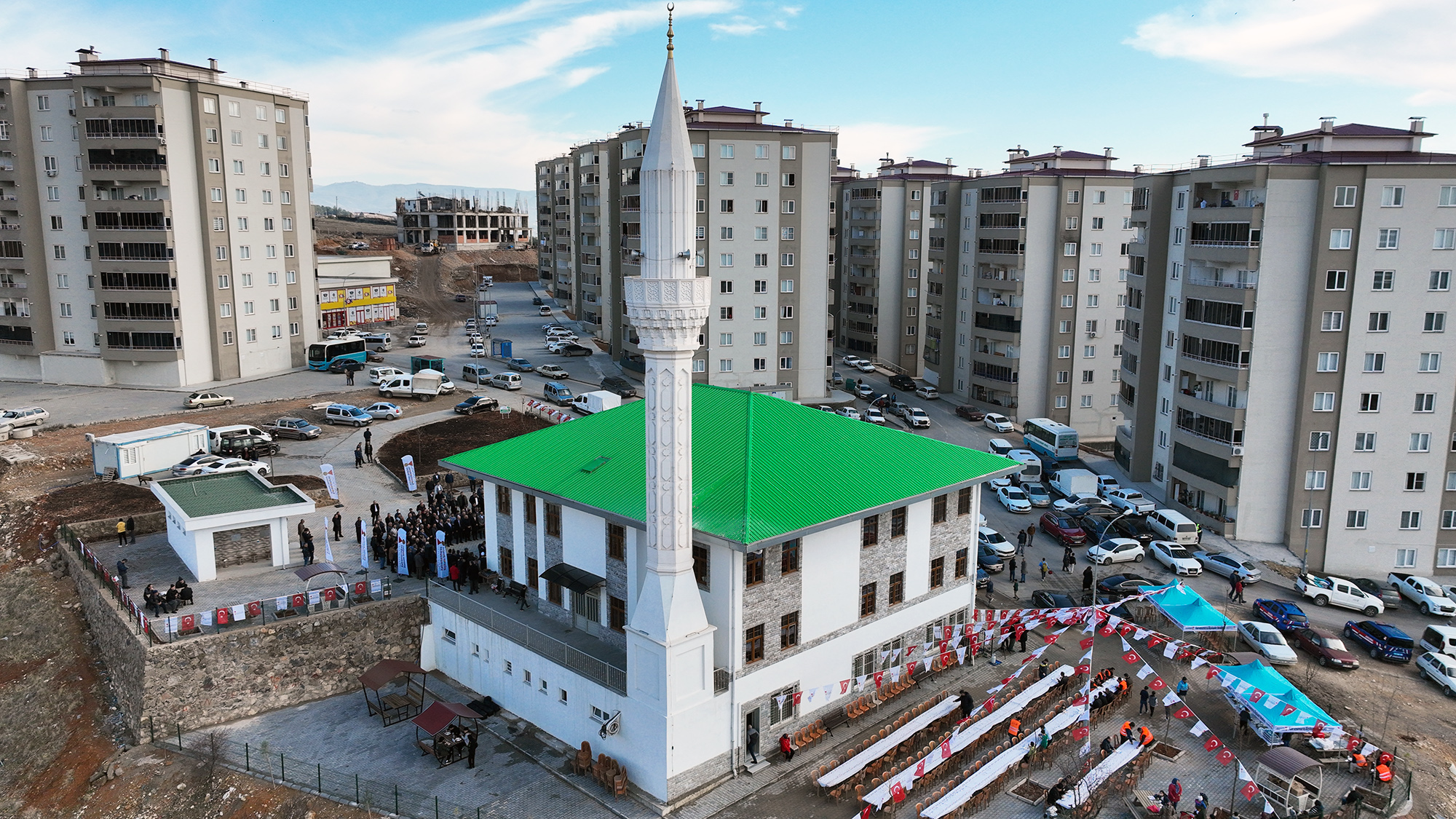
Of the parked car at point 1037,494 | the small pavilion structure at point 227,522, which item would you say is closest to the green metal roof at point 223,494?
the small pavilion structure at point 227,522

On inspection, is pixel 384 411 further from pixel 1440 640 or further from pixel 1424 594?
pixel 1424 594

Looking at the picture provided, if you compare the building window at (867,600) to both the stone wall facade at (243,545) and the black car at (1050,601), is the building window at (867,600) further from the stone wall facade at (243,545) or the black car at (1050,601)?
the stone wall facade at (243,545)

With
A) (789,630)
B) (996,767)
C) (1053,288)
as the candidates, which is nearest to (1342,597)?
(996,767)

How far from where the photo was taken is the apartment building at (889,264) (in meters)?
99.2

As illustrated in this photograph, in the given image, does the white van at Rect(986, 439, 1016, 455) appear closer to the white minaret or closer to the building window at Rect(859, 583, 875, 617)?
the building window at Rect(859, 583, 875, 617)

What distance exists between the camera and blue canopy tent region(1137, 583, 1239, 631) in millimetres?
34531

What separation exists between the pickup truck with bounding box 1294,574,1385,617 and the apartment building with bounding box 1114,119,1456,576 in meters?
6.35

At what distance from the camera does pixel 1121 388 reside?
64.8 m

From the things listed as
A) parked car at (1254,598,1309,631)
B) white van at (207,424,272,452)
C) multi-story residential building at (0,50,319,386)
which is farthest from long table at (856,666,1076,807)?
multi-story residential building at (0,50,319,386)

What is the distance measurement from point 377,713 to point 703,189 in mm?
49011

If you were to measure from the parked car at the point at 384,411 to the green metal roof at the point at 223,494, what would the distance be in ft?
71.5

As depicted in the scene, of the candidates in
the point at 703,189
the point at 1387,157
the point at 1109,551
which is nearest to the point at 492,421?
the point at 703,189

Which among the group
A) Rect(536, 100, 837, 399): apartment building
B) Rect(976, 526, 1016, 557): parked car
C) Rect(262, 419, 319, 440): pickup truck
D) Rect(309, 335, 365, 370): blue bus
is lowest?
Rect(976, 526, 1016, 557): parked car

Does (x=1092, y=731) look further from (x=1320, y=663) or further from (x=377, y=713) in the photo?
(x=377, y=713)
